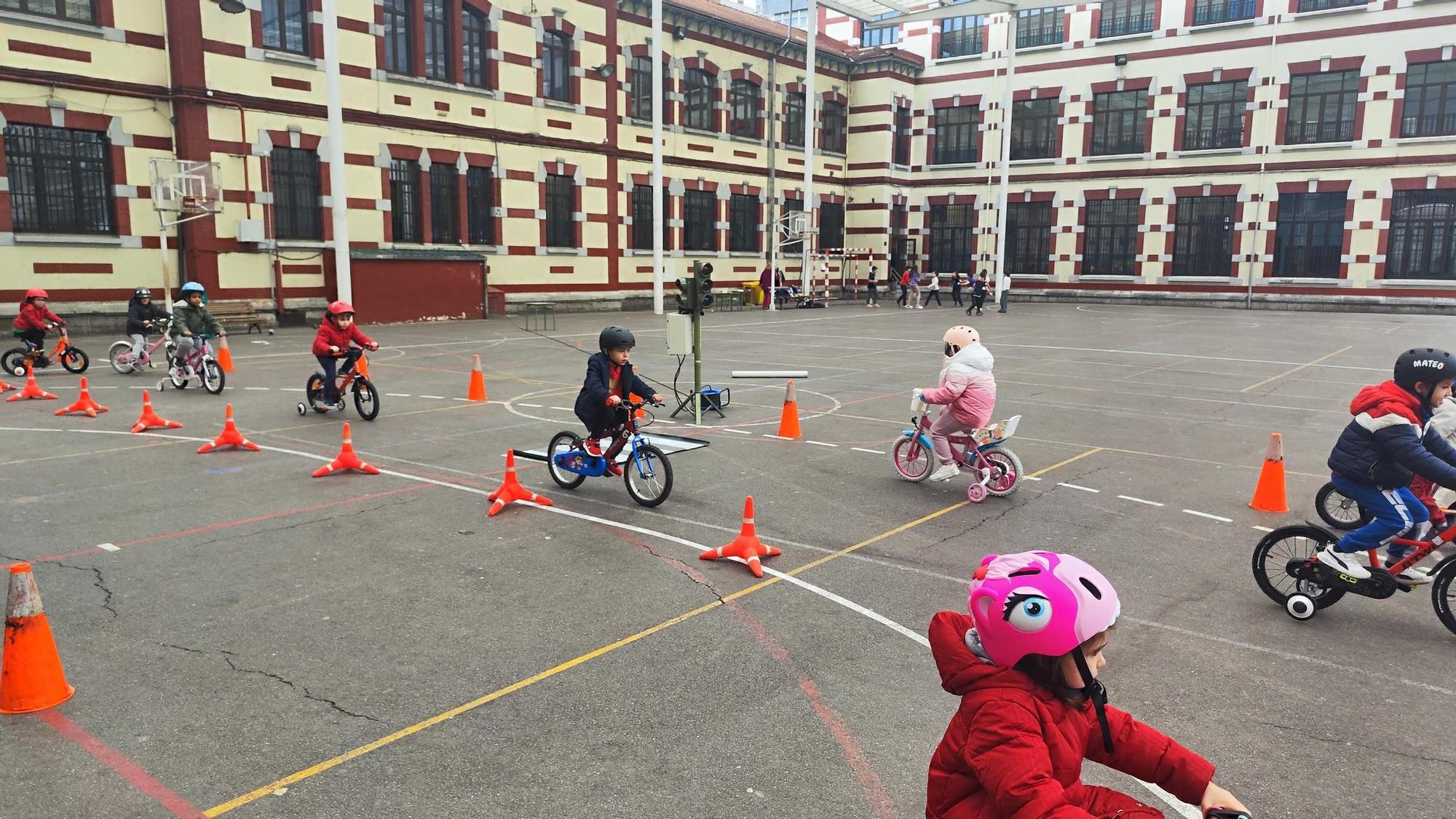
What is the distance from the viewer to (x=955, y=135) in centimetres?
4809

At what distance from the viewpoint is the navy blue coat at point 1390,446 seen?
568 cm

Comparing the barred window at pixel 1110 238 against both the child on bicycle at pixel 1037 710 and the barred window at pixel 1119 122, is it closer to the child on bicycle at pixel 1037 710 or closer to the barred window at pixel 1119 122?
the barred window at pixel 1119 122

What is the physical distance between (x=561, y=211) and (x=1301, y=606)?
32148mm

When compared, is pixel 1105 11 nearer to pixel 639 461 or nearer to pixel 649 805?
pixel 639 461

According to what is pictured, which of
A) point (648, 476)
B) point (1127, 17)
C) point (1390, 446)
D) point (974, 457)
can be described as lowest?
point (648, 476)

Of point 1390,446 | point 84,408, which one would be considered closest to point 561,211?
point 84,408

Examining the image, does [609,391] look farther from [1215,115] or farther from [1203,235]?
[1215,115]

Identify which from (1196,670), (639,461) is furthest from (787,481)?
(1196,670)

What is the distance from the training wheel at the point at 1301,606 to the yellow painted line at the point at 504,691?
2.91 meters

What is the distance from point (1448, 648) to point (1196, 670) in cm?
178

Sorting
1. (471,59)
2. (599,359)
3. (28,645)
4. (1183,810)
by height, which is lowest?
(1183,810)

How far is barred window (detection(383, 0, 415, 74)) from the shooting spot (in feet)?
96.5

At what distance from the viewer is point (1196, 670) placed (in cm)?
536

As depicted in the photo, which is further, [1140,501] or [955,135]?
[955,135]
